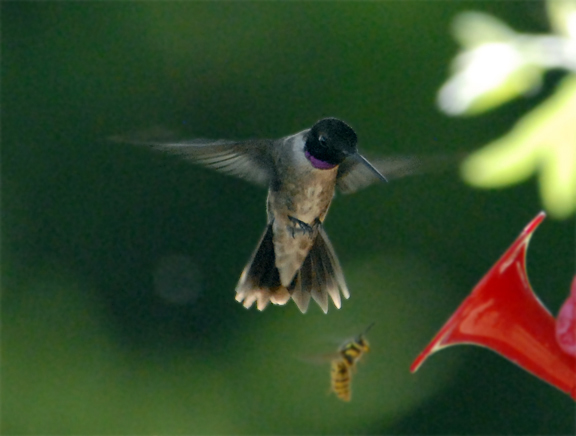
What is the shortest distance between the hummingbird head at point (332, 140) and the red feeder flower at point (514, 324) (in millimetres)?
423

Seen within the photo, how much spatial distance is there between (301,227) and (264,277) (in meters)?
0.16

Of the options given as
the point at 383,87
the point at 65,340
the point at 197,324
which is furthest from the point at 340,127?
the point at 65,340

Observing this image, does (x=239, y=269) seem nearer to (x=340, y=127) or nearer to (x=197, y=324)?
(x=197, y=324)

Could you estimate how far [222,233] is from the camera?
3.32m

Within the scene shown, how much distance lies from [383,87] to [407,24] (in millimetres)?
299

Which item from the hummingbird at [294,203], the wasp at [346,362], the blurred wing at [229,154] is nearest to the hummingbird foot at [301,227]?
the hummingbird at [294,203]

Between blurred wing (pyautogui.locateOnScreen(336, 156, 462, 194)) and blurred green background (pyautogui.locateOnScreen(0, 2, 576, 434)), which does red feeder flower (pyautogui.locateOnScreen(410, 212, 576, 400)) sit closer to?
blurred wing (pyautogui.locateOnScreen(336, 156, 462, 194))

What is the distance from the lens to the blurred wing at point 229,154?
1.27 meters

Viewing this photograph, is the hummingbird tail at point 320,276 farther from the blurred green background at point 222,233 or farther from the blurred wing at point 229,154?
the blurred green background at point 222,233

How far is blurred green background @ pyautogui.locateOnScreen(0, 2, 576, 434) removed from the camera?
321cm

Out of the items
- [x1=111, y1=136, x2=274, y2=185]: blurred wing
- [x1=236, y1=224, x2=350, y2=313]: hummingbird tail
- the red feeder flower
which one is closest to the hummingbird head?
[x1=111, y1=136, x2=274, y2=185]: blurred wing

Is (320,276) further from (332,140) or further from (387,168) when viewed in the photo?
(332,140)

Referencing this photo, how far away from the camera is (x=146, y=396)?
3.32 meters

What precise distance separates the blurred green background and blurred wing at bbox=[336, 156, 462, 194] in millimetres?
1486
